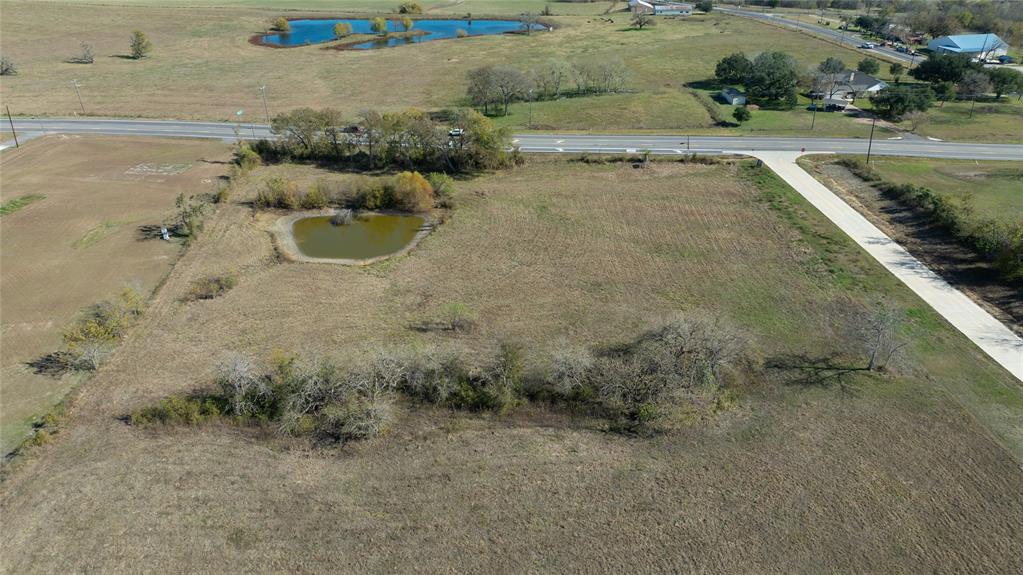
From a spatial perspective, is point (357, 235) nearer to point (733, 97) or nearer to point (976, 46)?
point (733, 97)

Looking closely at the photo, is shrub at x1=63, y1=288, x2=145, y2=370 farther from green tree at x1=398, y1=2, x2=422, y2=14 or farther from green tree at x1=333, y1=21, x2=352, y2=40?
green tree at x1=398, y1=2, x2=422, y2=14

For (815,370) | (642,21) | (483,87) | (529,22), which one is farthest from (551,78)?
(642,21)

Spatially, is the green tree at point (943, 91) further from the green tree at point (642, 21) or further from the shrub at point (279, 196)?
the shrub at point (279, 196)

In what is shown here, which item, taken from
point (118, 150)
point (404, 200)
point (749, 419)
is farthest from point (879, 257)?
point (118, 150)

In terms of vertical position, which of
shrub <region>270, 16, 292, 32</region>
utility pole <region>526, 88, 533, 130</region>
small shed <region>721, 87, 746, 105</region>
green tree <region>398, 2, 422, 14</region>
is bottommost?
utility pole <region>526, 88, 533, 130</region>

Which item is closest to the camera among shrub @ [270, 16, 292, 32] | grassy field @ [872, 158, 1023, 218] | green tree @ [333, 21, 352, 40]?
grassy field @ [872, 158, 1023, 218]

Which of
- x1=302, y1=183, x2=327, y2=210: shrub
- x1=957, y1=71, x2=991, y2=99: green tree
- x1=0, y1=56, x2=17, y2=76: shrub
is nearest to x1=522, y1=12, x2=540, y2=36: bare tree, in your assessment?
x1=957, y1=71, x2=991, y2=99: green tree
